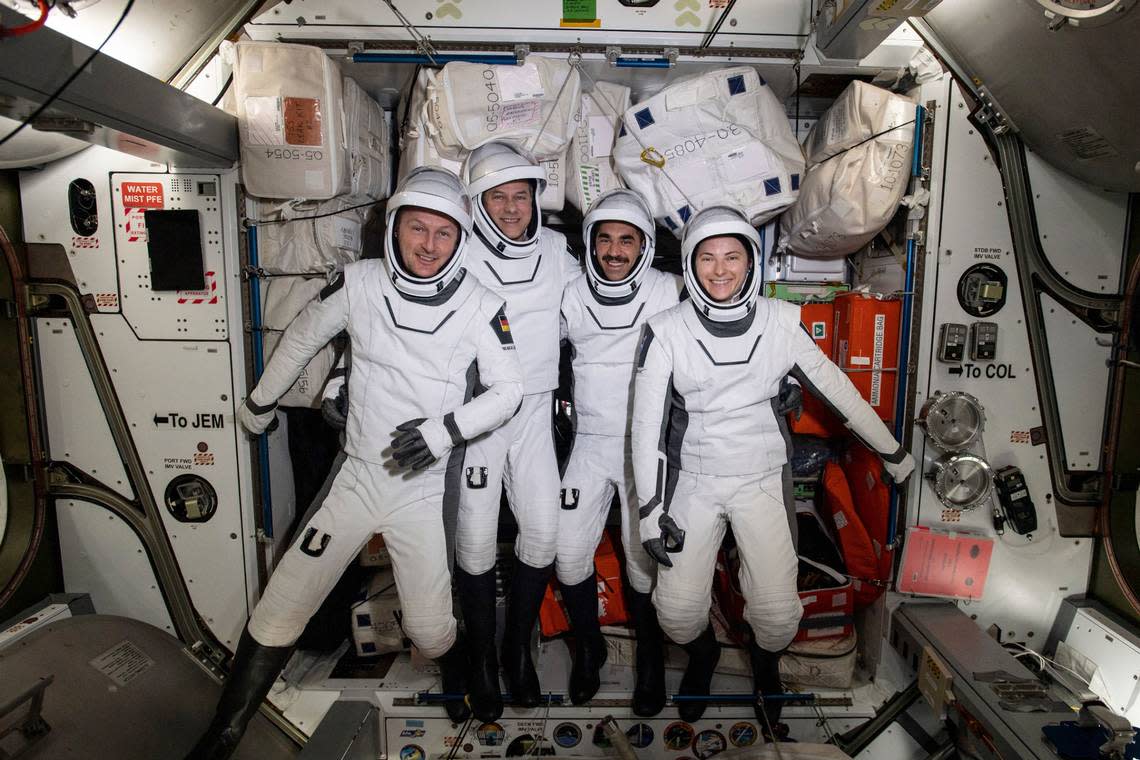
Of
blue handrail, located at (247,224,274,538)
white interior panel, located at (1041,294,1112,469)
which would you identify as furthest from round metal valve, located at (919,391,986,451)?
blue handrail, located at (247,224,274,538)

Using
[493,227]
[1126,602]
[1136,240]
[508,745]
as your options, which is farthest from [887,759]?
[493,227]

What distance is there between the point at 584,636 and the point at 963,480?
224cm

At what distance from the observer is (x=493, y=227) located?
2.89 meters

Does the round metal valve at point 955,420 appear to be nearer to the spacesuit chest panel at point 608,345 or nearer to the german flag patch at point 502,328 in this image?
the spacesuit chest panel at point 608,345

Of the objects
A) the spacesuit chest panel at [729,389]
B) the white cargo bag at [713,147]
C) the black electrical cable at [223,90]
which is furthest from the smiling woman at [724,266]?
Answer: the black electrical cable at [223,90]

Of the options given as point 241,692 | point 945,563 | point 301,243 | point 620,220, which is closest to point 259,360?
point 301,243

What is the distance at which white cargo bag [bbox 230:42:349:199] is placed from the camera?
9.36ft

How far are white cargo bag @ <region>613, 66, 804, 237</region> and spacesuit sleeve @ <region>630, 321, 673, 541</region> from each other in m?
0.89

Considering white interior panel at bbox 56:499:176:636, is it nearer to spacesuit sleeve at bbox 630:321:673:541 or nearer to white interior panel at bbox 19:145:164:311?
white interior panel at bbox 19:145:164:311

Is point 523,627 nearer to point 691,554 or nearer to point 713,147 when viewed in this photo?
point 691,554

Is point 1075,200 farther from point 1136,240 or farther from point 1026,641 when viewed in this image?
point 1026,641

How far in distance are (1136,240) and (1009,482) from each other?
4.75 ft

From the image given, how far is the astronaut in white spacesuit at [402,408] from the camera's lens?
2.60 meters

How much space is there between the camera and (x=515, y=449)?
2.99 meters
